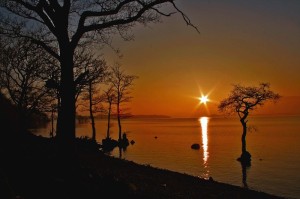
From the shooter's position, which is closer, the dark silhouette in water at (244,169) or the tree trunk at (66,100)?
the tree trunk at (66,100)

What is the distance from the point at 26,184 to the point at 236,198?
33.3 ft

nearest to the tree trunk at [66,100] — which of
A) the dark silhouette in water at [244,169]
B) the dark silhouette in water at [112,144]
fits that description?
the dark silhouette in water at [244,169]

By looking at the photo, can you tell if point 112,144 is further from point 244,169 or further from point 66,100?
point 66,100

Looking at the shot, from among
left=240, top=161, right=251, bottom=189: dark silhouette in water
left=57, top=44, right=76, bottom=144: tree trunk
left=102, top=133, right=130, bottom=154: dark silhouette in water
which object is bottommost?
left=240, top=161, right=251, bottom=189: dark silhouette in water

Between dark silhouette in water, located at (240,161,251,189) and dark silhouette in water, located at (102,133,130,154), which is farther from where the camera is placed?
dark silhouette in water, located at (102,133,130,154)

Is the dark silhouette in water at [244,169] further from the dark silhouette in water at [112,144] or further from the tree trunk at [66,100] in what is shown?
the tree trunk at [66,100]

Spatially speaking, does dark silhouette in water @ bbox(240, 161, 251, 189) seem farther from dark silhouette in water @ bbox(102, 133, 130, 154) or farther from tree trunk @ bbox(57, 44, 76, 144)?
tree trunk @ bbox(57, 44, 76, 144)

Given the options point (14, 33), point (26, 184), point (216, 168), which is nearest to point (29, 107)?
point (14, 33)

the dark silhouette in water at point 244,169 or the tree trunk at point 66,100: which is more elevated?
the tree trunk at point 66,100

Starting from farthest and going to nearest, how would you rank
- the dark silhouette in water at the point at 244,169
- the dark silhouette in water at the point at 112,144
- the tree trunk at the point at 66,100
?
the dark silhouette in water at the point at 112,144 → the dark silhouette in water at the point at 244,169 → the tree trunk at the point at 66,100

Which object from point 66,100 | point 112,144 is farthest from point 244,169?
point 66,100

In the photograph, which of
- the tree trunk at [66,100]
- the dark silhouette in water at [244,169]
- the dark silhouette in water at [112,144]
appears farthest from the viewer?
the dark silhouette in water at [112,144]

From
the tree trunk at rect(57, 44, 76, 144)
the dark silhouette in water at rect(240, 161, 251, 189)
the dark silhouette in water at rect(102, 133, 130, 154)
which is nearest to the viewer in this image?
the tree trunk at rect(57, 44, 76, 144)

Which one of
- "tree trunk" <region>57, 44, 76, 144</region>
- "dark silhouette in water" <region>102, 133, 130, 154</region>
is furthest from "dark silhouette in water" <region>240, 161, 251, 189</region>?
"tree trunk" <region>57, 44, 76, 144</region>
